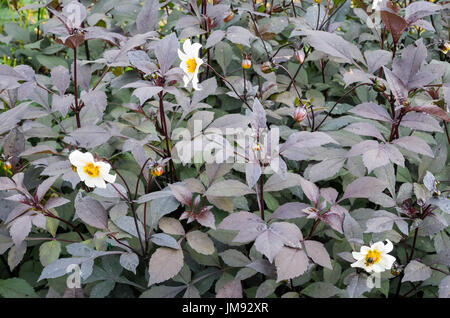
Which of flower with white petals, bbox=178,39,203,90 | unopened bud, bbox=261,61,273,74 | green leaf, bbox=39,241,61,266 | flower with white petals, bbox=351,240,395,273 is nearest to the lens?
flower with white petals, bbox=351,240,395,273

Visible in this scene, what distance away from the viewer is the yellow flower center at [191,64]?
1303mm

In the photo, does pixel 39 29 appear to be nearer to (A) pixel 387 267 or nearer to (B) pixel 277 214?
(B) pixel 277 214

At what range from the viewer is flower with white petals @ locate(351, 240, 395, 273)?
106 cm

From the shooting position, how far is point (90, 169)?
3.67 ft

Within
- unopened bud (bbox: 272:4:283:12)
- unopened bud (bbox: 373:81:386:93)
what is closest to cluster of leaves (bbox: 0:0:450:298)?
unopened bud (bbox: 373:81:386:93)

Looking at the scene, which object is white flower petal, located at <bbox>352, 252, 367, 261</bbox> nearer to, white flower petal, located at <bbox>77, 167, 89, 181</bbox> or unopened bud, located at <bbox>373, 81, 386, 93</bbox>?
unopened bud, located at <bbox>373, 81, 386, 93</bbox>

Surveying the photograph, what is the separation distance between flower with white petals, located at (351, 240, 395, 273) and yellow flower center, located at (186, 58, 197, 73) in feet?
2.22

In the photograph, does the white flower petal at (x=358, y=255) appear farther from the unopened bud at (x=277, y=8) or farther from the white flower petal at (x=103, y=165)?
the unopened bud at (x=277, y=8)

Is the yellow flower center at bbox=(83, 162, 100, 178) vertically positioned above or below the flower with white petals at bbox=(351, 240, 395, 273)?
above

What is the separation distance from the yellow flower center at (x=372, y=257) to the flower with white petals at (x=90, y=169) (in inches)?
25.4

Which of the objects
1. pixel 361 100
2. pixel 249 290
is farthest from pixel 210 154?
pixel 361 100

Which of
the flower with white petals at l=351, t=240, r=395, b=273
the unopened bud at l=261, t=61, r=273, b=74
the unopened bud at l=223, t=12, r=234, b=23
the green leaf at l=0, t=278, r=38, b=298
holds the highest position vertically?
the unopened bud at l=223, t=12, r=234, b=23

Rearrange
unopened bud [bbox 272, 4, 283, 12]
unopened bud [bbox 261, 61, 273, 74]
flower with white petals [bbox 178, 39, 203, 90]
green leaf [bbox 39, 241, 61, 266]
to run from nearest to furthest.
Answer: green leaf [bbox 39, 241, 61, 266] → flower with white petals [bbox 178, 39, 203, 90] → unopened bud [bbox 261, 61, 273, 74] → unopened bud [bbox 272, 4, 283, 12]

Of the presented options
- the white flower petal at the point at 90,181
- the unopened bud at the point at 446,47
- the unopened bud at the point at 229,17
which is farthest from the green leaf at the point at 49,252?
the unopened bud at the point at 446,47
